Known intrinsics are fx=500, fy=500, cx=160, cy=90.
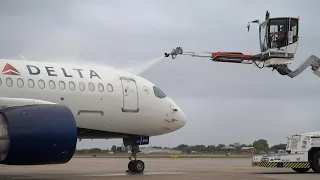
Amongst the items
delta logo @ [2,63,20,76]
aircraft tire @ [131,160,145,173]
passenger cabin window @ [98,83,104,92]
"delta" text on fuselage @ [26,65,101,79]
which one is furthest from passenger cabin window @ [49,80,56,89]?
aircraft tire @ [131,160,145,173]

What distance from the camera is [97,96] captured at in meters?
18.3

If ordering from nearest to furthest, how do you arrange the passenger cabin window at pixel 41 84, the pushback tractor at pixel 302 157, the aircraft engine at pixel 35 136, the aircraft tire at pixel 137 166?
the aircraft engine at pixel 35 136, the passenger cabin window at pixel 41 84, the aircraft tire at pixel 137 166, the pushback tractor at pixel 302 157

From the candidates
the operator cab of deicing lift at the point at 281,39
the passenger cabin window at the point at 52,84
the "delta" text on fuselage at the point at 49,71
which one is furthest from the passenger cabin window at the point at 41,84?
the operator cab of deicing lift at the point at 281,39

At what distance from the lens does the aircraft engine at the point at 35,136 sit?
12891mm

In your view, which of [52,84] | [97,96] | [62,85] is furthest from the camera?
[97,96]

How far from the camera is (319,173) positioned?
21.4m

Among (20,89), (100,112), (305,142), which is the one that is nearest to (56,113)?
(20,89)

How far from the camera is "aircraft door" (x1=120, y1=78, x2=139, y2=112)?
63.2ft

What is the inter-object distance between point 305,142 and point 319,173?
4.67 ft

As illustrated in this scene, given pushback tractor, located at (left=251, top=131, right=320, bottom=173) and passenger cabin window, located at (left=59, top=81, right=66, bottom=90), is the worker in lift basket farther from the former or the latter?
passenger cabin window, located at (left=59, top=81, right=66, bottom=90)

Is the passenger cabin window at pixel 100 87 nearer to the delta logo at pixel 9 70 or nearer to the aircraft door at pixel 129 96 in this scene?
the aircraft door at pixel 129 96

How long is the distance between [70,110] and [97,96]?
317 centimetres

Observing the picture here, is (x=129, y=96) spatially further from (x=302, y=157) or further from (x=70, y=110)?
(x=302, y=157)

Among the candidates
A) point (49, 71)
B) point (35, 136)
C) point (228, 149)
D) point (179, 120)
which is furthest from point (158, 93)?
point (228, 149)
